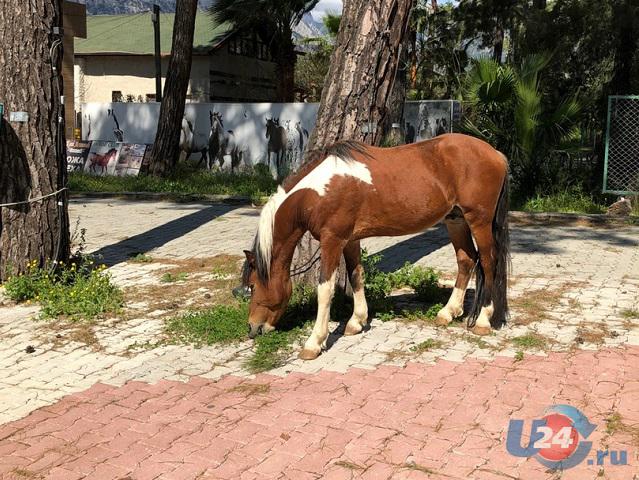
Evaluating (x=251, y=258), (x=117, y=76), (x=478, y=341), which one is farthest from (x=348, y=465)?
(x=117, y=76)

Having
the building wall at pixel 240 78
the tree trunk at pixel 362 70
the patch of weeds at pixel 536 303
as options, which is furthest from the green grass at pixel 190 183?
the building wall at pixel 240 78

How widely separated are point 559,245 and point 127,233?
Result: 664 centimetres

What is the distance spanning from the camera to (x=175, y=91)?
680 inches

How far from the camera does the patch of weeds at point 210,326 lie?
5.65 metres

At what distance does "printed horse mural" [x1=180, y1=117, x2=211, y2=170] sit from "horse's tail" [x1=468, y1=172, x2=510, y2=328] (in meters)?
14.7

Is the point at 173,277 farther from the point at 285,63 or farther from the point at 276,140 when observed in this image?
the point at 285,63

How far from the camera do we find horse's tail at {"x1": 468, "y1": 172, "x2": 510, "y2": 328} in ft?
19.1

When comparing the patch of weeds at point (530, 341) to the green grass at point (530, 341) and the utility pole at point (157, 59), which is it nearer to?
the green grass at point (530, 341)

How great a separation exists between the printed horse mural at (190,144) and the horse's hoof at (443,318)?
14.4 m

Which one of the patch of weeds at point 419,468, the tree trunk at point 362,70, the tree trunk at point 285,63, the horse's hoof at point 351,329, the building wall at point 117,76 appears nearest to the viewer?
the patch of weeds at point 419,468

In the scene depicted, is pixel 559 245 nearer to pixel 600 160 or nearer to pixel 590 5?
pixel 600 160

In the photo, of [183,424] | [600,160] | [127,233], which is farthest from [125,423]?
[600,160]

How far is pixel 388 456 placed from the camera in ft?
12.1

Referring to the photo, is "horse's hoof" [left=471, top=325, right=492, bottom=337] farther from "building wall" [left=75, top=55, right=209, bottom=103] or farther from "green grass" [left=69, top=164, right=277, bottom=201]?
"building wall" [left=75, top=55, right=209, bottom=103]
